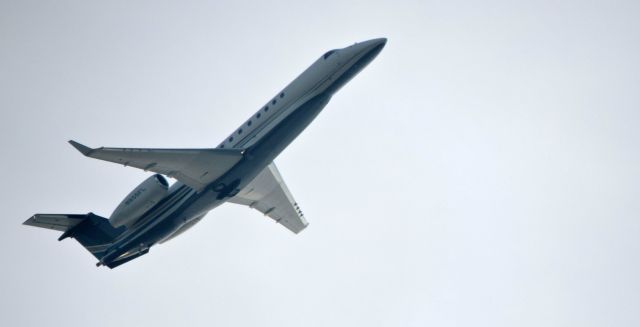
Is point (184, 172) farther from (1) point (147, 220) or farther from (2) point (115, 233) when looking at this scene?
(2) point (115, 233)

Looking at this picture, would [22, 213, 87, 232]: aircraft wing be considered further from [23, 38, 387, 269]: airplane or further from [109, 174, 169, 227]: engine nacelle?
[109, 174, 169, 227]: engine nacelle

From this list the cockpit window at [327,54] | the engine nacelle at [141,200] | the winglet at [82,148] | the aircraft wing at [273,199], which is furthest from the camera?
the aircraft wing at [273,199]

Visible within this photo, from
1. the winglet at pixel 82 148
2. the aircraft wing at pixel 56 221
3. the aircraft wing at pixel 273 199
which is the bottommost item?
the aircraft wing at pixel 273 199

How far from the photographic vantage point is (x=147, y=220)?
28062mm

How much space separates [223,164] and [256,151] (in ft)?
4.74

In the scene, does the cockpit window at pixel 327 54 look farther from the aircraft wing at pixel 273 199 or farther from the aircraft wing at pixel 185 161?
the aircraft wing at pixel 273 199

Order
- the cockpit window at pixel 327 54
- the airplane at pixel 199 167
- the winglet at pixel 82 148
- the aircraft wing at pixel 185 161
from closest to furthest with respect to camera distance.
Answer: the winglet at pixel 82 148 < the aircraft wing at pixel 185 161 < the airplane at pixel 199 167 < the cockpit window at pixel 327 54

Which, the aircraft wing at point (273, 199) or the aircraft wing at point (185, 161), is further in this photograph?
the aircraft wing at point (273, 199)

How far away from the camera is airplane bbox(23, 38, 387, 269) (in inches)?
1038

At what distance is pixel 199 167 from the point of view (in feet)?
88.2

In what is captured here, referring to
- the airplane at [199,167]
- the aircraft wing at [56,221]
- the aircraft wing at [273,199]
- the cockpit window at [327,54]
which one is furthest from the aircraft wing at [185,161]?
the cockpit window at [327,54]

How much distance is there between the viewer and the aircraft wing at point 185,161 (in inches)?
1019

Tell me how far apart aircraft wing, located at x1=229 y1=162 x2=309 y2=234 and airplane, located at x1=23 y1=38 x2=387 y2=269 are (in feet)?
10.9

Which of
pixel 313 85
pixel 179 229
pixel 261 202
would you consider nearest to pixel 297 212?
pixel 261 202
